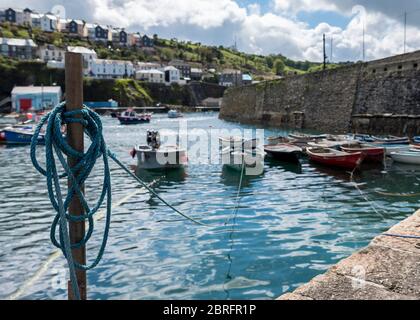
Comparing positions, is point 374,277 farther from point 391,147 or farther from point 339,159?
point 391,147

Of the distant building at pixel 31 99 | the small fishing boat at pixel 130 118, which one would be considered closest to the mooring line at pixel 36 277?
the small fishing boat at pixel 130 118

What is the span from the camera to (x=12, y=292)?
6758 mm

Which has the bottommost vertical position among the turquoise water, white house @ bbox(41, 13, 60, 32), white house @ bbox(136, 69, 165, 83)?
the turquoise water

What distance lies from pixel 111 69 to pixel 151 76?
39.0 feet

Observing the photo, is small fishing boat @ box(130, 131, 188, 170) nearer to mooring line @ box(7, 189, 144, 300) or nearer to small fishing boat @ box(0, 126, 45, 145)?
mooring line @ box(7, 189, 144, 300)

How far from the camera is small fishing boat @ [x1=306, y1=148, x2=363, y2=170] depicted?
17.3 m

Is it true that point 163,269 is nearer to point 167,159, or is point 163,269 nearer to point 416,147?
point 167,159

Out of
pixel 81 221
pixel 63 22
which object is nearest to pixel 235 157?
pixel 81 221

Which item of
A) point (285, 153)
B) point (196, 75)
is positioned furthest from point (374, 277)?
point (196, 75)

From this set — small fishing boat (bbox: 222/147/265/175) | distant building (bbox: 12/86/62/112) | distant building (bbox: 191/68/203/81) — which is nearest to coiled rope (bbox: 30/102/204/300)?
small fishing boat (bbox: 222/147/265/175)

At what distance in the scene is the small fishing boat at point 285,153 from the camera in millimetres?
19859

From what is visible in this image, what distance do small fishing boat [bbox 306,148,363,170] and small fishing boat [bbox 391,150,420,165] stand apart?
9.31 feet

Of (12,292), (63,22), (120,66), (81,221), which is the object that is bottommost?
(12,292)
